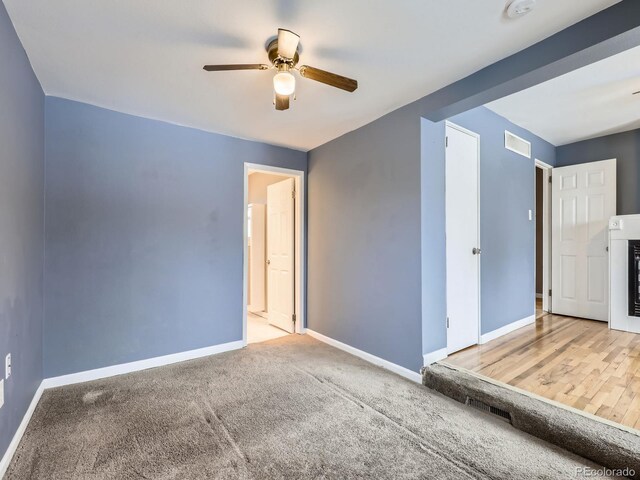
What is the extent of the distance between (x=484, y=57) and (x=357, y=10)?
98 cm

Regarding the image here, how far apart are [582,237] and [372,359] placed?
3470mm

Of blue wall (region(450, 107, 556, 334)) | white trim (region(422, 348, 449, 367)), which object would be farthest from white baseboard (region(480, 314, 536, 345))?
white trim (region(422, 348, 449, 367))

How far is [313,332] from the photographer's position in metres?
4.05

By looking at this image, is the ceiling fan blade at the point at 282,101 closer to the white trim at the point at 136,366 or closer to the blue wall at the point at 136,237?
the blue wall at the point at 136,237

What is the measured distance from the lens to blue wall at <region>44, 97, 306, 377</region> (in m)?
2.66

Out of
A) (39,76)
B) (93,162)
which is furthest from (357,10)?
(93,162)

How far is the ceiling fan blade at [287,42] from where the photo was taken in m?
1.62

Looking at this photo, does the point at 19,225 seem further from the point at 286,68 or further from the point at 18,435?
the point at 286,68

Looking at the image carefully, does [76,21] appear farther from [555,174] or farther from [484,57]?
[555,174]

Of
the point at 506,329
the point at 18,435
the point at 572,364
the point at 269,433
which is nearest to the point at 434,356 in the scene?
the point at 572,364

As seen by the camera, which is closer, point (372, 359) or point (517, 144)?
point (372, 359)

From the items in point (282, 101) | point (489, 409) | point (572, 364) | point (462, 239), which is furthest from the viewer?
point (462, 239)

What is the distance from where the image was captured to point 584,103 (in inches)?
125

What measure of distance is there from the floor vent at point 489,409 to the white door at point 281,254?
2.48 metres
